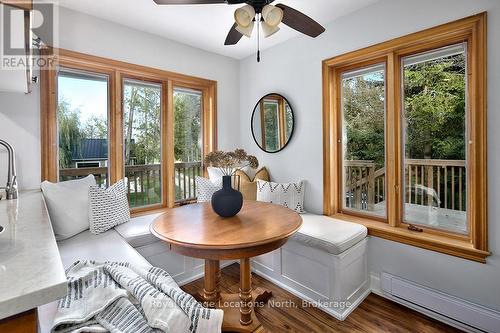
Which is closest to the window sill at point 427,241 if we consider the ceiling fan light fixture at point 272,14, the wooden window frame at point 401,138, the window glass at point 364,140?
the wooden window frame at point 401,138

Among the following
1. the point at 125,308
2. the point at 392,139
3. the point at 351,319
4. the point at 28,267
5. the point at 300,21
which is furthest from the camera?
the point at 392,139

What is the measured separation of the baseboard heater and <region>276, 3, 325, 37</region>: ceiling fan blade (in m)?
2.16

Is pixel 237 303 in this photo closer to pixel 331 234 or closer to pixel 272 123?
pixel 331 234

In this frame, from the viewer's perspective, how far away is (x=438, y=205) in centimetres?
214

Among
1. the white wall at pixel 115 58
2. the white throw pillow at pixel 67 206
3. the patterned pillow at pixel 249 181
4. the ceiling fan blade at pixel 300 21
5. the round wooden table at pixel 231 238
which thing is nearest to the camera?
the round wooden table at pixel 231 238

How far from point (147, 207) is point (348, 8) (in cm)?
Answer: 298

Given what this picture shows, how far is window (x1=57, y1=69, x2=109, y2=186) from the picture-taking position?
95.4 inches

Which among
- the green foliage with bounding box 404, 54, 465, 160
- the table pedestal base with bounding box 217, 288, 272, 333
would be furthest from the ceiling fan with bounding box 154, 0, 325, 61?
the table pedestal base with bounding box 217, 288, 272, 333

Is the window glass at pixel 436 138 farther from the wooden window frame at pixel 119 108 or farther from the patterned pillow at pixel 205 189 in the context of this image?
the wooden window frame at pixel 119 108

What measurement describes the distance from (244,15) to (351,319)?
2362 millimetres

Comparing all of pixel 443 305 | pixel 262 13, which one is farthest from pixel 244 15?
pixel 443 305

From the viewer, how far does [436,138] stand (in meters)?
2.11

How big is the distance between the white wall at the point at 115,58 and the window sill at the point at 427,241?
216 centimetres

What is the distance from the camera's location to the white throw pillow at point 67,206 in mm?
1968
